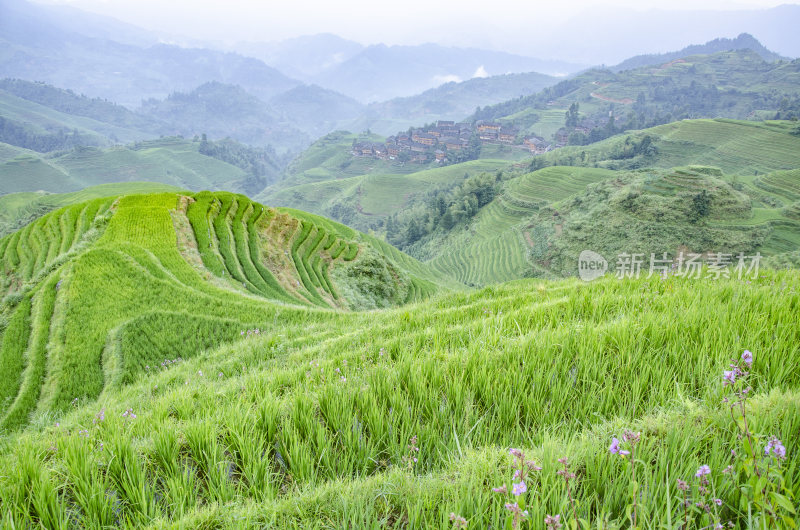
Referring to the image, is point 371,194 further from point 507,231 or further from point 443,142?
point 507,231

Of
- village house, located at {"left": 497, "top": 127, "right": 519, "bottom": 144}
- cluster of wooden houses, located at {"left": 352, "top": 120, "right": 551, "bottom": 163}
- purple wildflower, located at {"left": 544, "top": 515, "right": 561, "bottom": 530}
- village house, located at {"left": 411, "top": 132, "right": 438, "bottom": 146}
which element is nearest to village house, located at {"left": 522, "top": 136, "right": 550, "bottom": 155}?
cluster of wooden houses, located at {"left": 352, "top": 120, "right": 551, "bottom": 163}

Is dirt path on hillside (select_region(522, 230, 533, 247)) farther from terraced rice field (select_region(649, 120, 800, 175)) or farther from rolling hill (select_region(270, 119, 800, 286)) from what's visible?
terraced rice field (select_region(649, 120, 800, 175))

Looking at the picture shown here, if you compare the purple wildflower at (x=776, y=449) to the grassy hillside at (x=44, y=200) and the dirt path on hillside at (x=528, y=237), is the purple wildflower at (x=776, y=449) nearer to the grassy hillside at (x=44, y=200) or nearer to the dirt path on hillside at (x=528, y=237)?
the dirt path on hillside at (x=528, y=237)

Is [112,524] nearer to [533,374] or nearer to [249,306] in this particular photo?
[533,374]

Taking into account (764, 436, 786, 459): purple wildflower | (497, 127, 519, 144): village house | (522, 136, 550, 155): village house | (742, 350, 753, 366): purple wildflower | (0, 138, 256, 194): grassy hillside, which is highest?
(497, 127, 519, 144): village house

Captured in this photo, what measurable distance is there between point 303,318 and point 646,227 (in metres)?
56.6

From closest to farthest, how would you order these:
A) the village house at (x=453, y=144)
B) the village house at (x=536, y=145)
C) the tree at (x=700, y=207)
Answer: the tree at (x=700, y=207) → the village house at (x=536, y=145) → the village house at (x=453, y=144)

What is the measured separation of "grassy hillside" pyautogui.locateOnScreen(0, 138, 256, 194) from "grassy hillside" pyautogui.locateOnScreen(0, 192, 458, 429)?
6802 inches

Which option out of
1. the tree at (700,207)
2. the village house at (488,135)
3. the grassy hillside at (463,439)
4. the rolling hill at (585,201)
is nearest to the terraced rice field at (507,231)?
the rolling hill at (585,201)

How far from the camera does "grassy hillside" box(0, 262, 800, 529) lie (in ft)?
4.83

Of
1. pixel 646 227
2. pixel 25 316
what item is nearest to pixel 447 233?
pixel 646 227

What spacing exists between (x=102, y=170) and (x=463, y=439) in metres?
224

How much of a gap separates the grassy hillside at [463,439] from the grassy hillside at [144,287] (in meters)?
7.78

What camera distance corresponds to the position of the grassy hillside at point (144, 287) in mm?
9539
